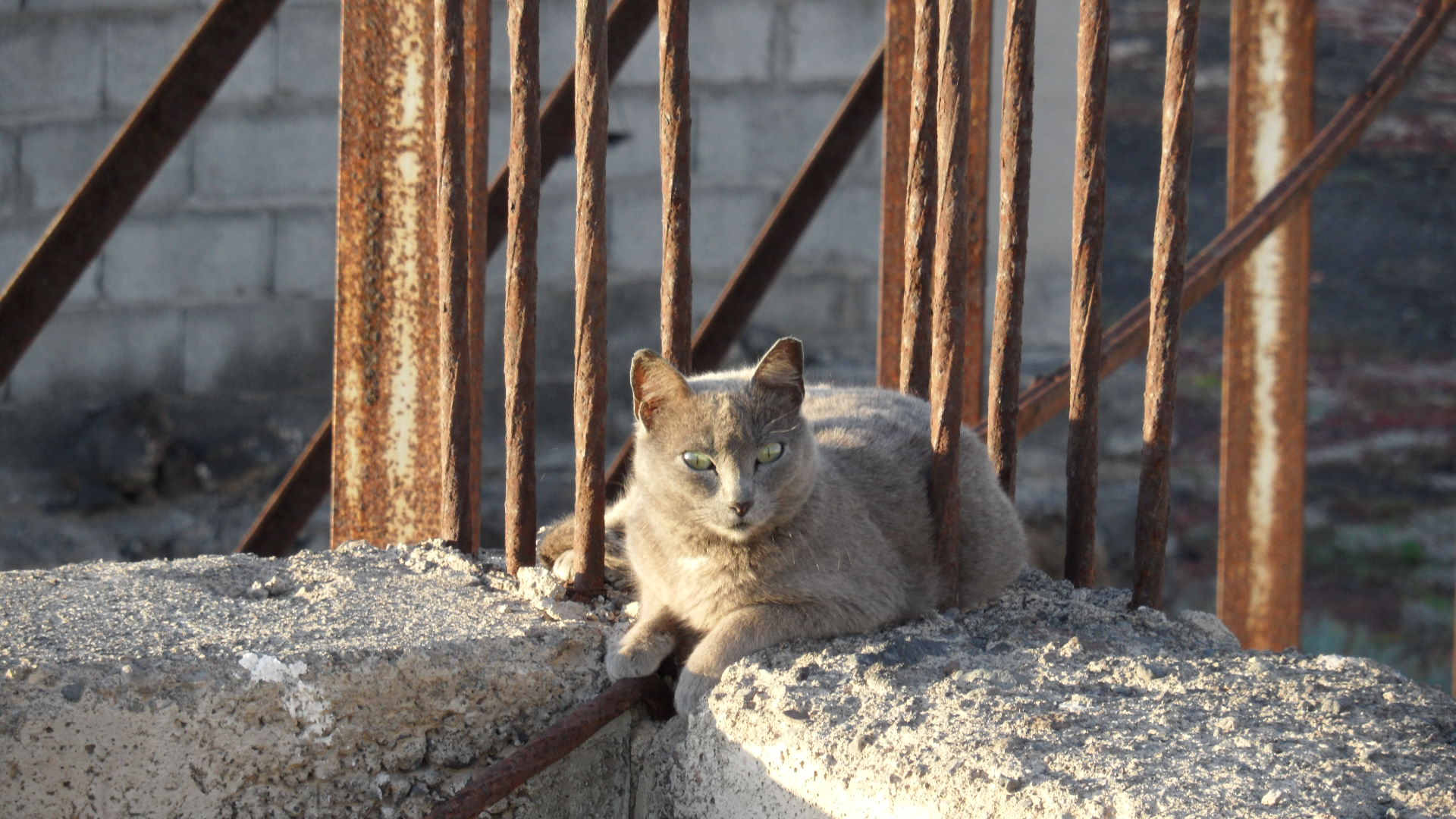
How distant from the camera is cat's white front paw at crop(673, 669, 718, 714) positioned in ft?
6.36

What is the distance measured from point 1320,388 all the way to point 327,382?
5.24 metres

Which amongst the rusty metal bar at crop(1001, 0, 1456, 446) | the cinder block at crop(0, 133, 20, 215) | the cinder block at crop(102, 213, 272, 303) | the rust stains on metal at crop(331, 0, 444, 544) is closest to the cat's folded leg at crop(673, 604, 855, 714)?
the rust stains on metal at crop(331, 0, 444, 544)

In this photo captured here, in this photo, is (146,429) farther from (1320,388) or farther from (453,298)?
(1320,388)

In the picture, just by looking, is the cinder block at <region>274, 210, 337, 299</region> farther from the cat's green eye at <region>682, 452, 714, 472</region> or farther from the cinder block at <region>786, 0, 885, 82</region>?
the cat's green eye at <region>682, 452, 714, 472</region>

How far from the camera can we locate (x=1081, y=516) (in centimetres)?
223

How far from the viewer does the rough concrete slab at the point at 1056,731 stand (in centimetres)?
150

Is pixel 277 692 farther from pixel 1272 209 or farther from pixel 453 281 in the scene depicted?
pixel 1272 209

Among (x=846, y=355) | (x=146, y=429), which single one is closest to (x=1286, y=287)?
(x=846, y=355)

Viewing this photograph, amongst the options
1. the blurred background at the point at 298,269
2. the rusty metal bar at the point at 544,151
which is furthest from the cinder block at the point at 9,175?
the rusty metal bar at the point at 544,151

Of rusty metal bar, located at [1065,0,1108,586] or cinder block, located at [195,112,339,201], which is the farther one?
cinder block, located at [195,112,339,201]

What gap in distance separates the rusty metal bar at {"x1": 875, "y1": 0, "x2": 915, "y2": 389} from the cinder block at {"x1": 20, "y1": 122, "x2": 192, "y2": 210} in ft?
11.2

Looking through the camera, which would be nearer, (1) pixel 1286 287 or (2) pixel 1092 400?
(2) pixel 1092 400

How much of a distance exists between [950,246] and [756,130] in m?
3.79

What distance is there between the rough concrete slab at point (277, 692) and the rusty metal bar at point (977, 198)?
129cm
